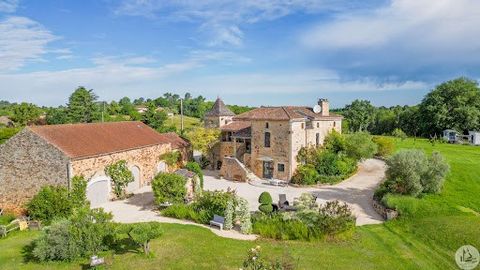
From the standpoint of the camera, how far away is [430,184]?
76.1 feet

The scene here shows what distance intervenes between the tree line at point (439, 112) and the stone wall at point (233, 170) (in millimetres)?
37156

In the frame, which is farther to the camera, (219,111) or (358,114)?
(358,114)

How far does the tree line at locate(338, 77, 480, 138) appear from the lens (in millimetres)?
61219

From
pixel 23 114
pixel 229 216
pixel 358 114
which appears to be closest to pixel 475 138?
pixel 358 114

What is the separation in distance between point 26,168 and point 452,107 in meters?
67.1

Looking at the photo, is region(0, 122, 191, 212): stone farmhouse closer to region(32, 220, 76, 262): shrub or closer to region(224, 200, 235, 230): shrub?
region(32, 220, 76, 262): shrub

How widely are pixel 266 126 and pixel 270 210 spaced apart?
13.2 meters

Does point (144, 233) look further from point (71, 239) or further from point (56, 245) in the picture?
point (56, 245)

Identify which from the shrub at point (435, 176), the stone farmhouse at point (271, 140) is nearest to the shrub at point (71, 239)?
the stone farmhouse at point (271, 140)

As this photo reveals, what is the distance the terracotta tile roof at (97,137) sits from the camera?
23.8 metres

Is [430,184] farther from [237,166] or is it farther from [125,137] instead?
[125,137]

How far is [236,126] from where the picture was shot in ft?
125

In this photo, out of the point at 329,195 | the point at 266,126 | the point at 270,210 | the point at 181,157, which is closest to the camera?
the point at 270,210

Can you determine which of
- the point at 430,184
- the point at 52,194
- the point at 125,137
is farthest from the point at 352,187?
the point at 52,194
